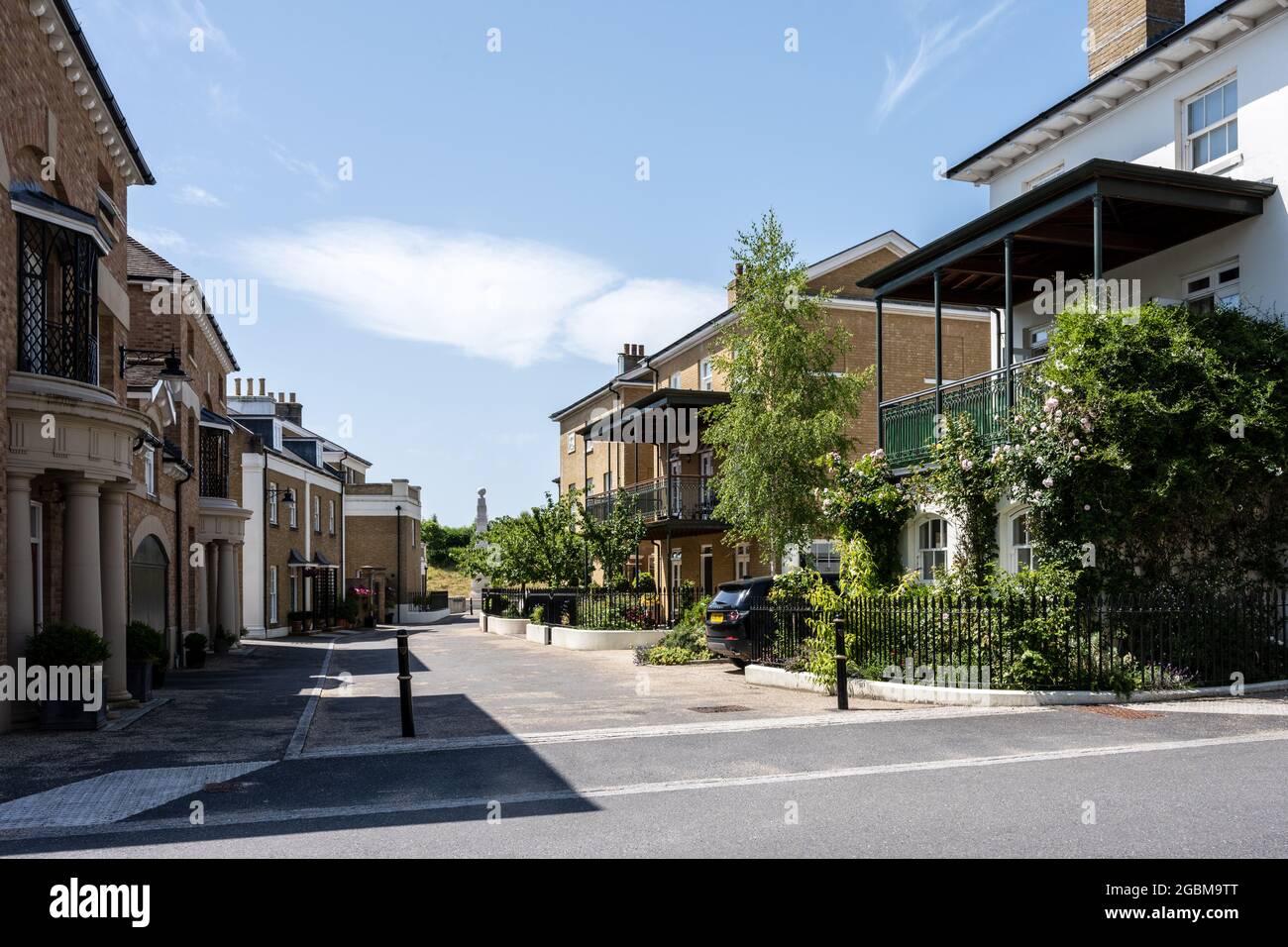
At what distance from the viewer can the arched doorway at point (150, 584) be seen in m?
20.6

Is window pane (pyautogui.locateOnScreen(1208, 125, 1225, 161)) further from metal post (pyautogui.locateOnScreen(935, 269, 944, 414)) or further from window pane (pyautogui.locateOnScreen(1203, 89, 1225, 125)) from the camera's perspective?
metal post (pyautogui.locateOnScreen(935, 269, 944, 414))

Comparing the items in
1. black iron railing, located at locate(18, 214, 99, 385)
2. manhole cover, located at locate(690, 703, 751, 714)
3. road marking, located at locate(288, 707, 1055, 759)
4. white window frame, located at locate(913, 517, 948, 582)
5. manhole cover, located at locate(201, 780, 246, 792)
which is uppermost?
black iron railing, located at locate(18, 214, 99, 385)

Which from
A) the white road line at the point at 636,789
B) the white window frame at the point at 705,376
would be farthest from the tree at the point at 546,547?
the white road line at the point at 636,789

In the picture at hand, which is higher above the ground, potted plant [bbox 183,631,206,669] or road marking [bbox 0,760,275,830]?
road marking [bbox 0,760,275,830]

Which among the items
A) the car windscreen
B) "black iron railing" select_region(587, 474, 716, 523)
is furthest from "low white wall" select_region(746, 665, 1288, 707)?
"black iron railing" select_region(587, 474, 716, 523)

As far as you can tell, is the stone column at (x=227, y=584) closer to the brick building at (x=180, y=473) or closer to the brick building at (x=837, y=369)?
the brick building at (x=180, y=473)

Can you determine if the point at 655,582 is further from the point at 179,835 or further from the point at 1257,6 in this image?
the point at 179,835

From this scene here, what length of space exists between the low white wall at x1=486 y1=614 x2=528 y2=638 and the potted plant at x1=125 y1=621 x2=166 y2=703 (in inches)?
707

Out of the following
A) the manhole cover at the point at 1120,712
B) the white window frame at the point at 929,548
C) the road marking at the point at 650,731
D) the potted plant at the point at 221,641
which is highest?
the white window frame at the point at 929,548

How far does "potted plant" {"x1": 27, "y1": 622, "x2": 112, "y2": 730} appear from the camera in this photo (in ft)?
41.1

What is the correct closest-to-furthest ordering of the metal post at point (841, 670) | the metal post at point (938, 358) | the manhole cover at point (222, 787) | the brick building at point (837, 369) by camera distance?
the manhole cover at point (222, 787), the metal post at point (841, 670), the metal post at point (938, 358), the brick building at point (837, 369)

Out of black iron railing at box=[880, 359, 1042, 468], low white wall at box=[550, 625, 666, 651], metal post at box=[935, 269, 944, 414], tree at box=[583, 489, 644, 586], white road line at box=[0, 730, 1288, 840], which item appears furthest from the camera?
tree at box=[583, 489, 644, 586]

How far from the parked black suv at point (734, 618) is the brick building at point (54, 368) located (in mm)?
9643

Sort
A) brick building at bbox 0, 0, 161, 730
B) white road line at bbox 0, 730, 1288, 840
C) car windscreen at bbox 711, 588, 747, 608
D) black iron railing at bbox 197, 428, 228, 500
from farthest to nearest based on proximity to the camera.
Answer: black iron railing at bbox 197, 428, 228, 500 → car windscreen at bbox 711, 588, 747, 608 → brick building at bbox 0, 0, 161, 730 → white road line at bbox 0, 730, 1288, 840
